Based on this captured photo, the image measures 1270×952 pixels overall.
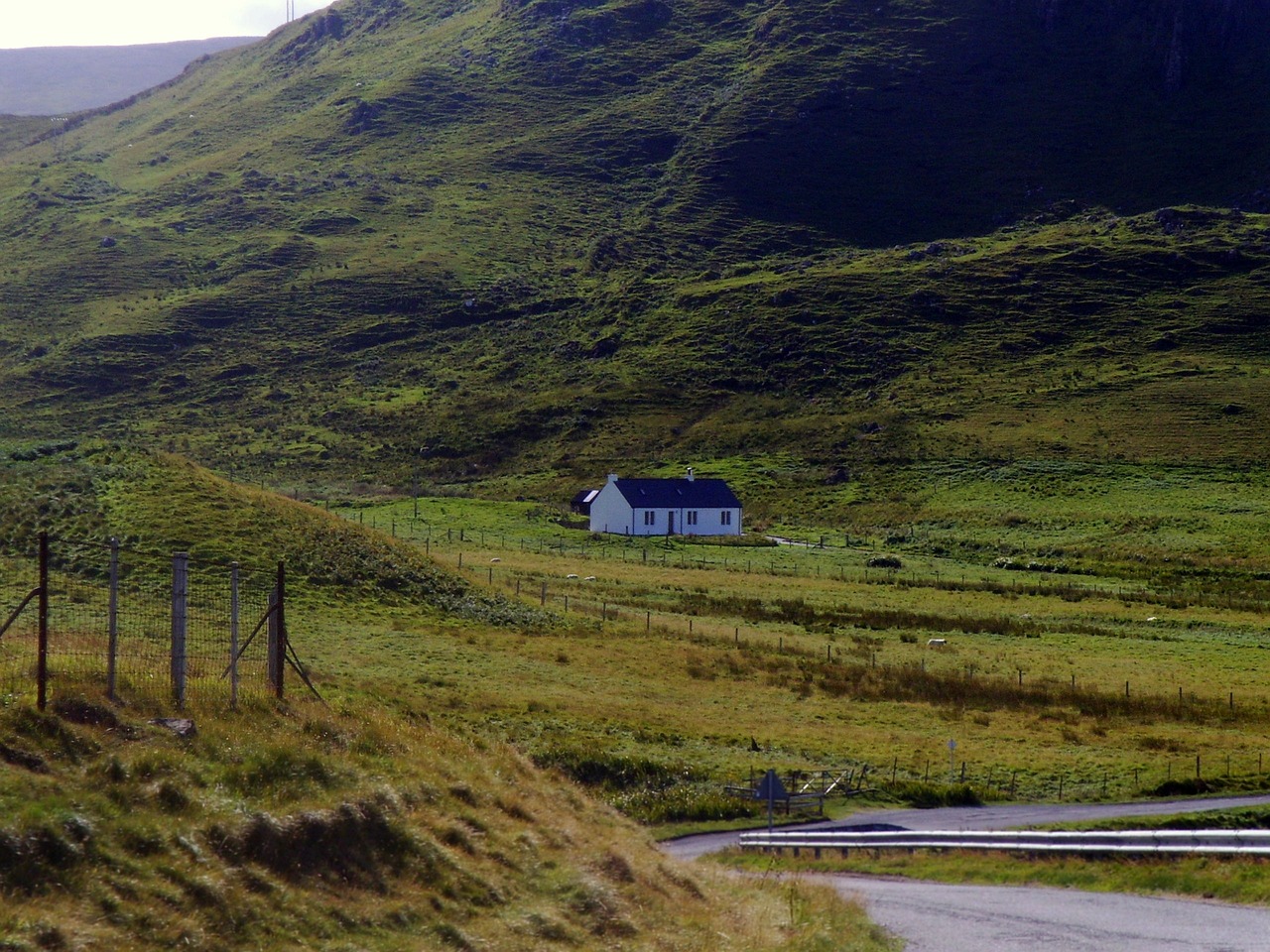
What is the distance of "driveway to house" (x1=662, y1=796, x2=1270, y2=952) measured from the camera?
16.7 meters

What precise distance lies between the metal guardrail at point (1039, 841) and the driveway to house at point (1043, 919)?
2.19 feet

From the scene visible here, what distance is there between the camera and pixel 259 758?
16406mm

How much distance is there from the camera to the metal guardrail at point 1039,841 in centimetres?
1806

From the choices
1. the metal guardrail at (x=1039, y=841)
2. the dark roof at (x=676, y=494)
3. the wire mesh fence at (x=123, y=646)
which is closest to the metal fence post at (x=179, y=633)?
the wire mesh fence at (x=123, y=646)

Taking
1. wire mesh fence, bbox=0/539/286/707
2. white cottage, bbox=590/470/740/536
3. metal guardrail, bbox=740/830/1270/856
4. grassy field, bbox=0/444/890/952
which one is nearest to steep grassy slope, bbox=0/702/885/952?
grassy field, bbox=0/444/890/952

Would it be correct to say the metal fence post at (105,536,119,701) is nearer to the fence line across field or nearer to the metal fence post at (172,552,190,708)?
the metal fence post at (172,552,190,708)

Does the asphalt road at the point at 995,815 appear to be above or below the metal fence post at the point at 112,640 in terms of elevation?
below

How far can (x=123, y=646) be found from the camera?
2480 centimetres

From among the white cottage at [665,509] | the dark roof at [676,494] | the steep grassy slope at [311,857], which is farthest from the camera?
the dark roof at [676,494]

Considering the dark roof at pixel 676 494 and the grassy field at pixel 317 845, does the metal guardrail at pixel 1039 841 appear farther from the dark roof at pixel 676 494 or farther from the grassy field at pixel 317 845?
the dark roof at pixel 676 494

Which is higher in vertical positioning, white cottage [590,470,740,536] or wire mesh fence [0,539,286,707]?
wire mesh fence [0,539,286,707]

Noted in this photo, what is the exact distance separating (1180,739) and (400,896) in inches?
1136

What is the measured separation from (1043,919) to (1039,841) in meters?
3.04

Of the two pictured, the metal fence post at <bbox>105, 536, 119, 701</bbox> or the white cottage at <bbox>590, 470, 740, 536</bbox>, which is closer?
the metal fence post at <bbox>105, 536, 119, 701</bbox>
